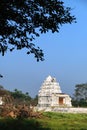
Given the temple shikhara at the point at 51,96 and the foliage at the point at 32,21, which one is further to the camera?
the temple shikhara at the point at 51,96

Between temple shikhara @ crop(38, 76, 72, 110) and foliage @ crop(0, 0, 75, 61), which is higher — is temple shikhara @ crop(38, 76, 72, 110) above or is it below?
above

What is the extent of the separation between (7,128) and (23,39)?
27.4ft

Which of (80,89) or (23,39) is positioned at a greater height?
(80,89)

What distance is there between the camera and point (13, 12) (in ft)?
41.5

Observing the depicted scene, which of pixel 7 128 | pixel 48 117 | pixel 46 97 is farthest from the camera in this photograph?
pixel 46 97

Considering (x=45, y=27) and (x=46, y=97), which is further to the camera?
(x=46, y=97)

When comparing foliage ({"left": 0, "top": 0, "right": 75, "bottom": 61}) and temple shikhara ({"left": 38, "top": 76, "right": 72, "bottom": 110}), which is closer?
foliage ({"left": 0, "top": 0, "right": 75, "bottom": 61})

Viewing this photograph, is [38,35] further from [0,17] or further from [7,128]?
[7,128]

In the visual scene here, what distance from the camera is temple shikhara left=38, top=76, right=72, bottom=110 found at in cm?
5300

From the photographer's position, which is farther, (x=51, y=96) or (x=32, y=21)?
(x=51, y=96)

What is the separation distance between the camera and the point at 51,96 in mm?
53062

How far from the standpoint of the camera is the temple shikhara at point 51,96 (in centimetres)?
5300

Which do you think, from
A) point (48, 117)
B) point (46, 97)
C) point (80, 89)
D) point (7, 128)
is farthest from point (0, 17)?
point (80, 89)

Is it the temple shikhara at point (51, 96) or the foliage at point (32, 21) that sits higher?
the temple shikhara at point (51, 96)
